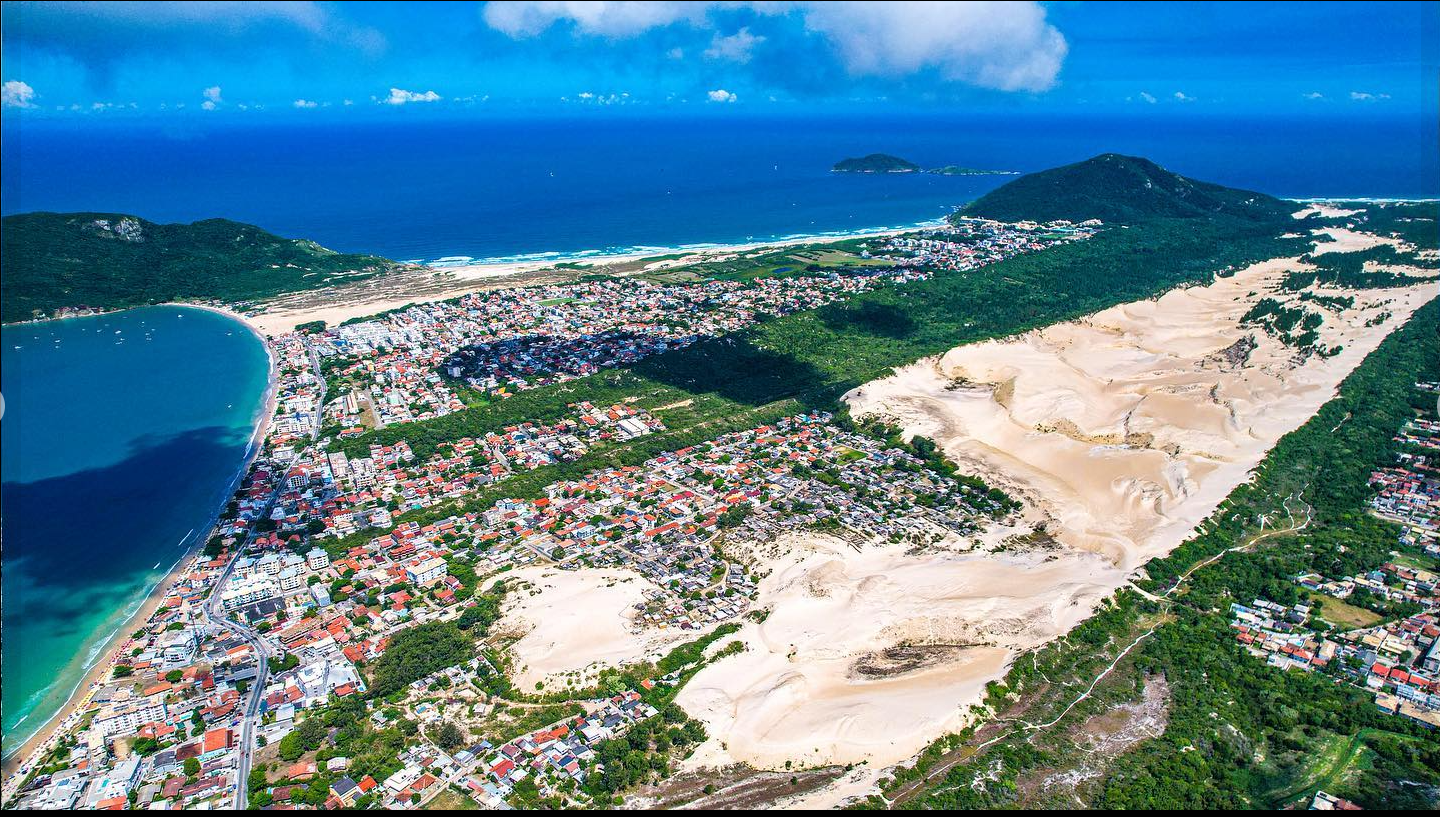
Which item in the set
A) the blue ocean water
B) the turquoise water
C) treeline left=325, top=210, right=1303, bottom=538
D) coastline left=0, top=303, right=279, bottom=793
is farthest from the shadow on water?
the blue ocean water

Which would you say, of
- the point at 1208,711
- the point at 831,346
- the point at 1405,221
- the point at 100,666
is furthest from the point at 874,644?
the point at 1405,221

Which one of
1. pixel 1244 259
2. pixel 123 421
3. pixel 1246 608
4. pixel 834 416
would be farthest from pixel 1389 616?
pixel 1244 259

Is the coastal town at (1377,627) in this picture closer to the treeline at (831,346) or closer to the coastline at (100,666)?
the treeline at (831,346)

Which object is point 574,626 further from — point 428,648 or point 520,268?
point 520,268

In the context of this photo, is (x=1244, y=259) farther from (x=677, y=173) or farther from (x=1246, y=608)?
(x=677, y=173)

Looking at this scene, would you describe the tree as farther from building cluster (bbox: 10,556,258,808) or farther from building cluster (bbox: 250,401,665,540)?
building cluster (bbox: 250,401,665,540)

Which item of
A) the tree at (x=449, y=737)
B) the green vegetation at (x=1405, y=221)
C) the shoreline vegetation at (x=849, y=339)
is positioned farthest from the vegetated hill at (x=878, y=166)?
the tree at (x=449, y=737)


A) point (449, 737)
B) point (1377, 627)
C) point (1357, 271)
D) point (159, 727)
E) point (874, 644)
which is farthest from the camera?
point (1357, 271)
